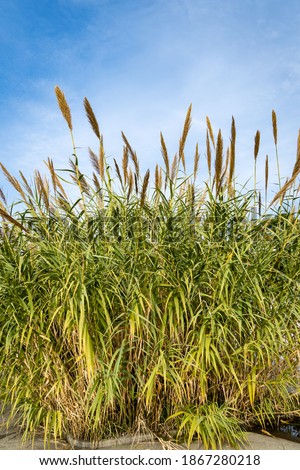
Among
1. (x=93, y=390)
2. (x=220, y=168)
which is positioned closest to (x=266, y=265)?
(x=220, y=168)

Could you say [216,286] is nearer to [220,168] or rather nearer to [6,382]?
[220,168]

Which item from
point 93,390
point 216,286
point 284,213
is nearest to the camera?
point 93,390

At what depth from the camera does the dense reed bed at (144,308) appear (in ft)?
8.08

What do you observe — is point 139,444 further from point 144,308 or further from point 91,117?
point 91,117

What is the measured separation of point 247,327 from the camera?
2729 millimetres

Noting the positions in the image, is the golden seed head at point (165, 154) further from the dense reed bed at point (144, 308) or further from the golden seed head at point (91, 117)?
the golden seed head at point (91, 117)

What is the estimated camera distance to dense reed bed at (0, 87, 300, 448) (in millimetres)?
2463

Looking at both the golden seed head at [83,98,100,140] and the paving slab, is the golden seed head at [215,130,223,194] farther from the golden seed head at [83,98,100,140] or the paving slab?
the paving slab

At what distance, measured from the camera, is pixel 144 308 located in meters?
2.51

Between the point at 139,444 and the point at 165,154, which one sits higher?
the point at 165,154

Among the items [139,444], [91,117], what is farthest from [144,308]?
[91,117]

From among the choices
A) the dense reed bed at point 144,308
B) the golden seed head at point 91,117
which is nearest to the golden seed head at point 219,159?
the dense reed bed at point 144,308

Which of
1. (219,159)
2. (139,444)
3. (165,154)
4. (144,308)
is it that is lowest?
(139,444)
